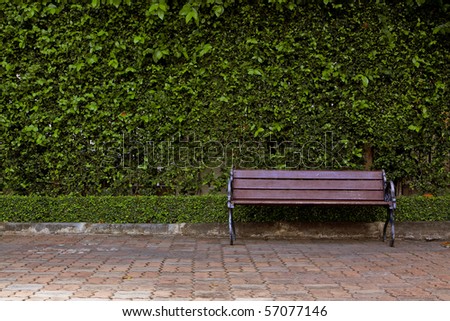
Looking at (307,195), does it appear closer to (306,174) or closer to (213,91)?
(306,174)

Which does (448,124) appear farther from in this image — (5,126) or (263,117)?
(5,126)

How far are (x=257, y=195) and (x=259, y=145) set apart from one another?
3.14ft

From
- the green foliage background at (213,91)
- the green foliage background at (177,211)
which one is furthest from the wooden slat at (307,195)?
the green foliage background at (213,91)

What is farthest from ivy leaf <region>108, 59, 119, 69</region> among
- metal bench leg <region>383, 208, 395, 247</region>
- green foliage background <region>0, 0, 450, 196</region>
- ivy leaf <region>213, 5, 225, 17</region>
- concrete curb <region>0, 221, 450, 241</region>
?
metal bench leg <region>383, 208, 395, 247</region>

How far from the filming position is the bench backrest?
772 centimetres

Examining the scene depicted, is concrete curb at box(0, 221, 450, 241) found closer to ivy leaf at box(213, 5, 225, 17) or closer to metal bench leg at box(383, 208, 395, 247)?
metal bench leg at box(383, 208, 395, 247)

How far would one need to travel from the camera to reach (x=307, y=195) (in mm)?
A: 7742

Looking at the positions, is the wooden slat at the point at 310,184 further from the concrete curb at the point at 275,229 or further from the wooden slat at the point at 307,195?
the concrete curb at the point at 275,229

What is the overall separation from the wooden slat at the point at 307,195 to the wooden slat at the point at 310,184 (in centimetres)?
5

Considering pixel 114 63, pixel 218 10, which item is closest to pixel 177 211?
pixel 114 63

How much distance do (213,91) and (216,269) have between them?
3.42 metres

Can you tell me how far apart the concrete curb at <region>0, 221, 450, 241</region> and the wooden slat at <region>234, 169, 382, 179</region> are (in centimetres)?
77

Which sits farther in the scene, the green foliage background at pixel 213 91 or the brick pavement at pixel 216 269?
the green foliage background at pixel 213 91

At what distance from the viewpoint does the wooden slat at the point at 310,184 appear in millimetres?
7758
